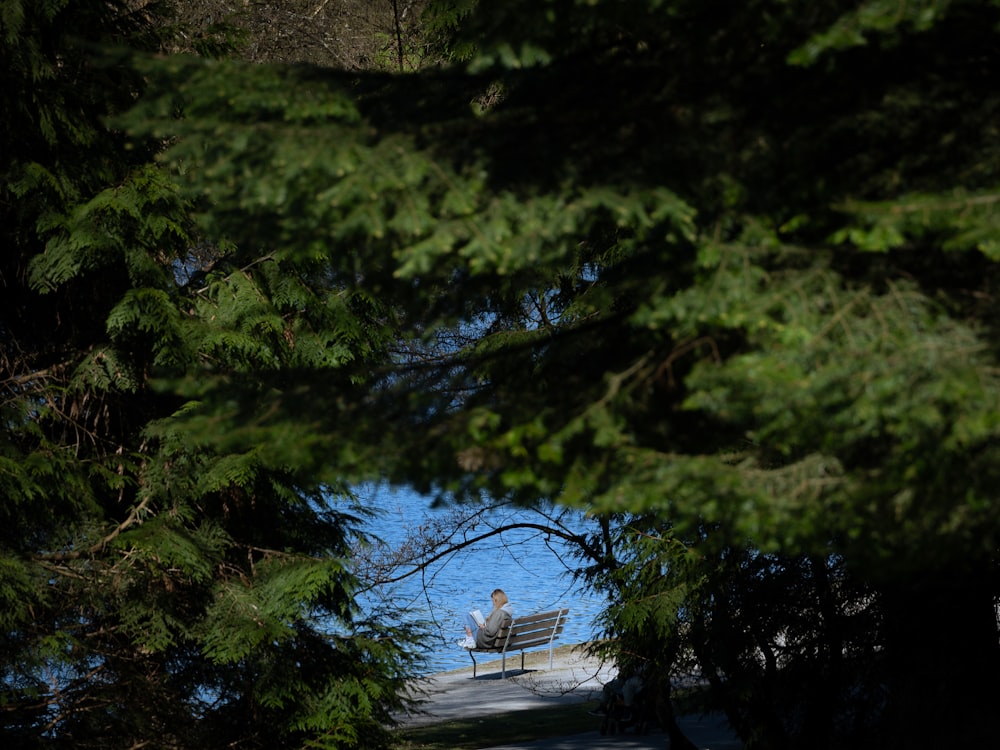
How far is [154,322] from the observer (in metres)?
8.56

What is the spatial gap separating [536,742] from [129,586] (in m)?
4.63

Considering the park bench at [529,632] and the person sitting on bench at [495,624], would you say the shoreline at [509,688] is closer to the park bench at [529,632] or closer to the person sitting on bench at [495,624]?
the park bench at [529,632]

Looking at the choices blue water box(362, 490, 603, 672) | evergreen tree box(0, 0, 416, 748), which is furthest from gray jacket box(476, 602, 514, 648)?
evergreen tree box(0, 0, 416, 748)

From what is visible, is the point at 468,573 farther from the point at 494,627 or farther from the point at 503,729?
the point at 503,729

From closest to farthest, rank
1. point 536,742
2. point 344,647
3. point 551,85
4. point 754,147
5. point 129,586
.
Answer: point 754,147, point 551,85, point 129,586, point 344,647, point 536,742

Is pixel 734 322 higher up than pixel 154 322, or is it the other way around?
pixel 154 322

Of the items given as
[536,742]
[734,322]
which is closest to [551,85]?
[734,322]

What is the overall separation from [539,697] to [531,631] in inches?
31.0

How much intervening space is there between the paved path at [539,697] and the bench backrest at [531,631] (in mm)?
429

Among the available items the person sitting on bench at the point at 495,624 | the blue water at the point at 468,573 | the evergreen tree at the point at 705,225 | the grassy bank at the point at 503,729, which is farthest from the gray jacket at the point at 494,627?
the evergreen tree at the point at 705,225

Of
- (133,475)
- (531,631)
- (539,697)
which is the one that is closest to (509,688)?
(539,697)

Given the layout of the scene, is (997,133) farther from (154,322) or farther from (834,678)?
(154,322)

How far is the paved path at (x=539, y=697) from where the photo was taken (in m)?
11.1

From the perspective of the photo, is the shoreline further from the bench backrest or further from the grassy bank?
the bench backrest
